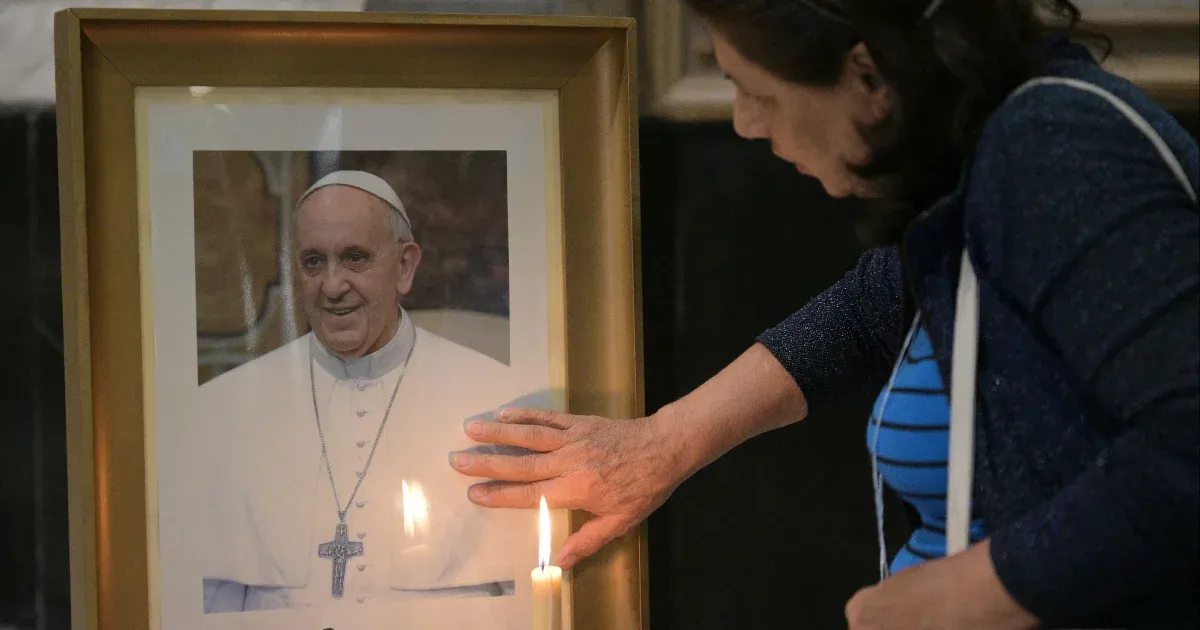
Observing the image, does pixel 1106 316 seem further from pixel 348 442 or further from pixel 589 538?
pixel 348 442

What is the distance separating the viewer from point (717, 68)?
1.01 meters

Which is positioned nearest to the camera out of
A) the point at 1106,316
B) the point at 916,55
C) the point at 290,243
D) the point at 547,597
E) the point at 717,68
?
the point at 1106,316

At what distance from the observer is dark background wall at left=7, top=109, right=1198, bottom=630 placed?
102 cm

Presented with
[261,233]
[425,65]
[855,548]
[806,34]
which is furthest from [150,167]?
[855,548]

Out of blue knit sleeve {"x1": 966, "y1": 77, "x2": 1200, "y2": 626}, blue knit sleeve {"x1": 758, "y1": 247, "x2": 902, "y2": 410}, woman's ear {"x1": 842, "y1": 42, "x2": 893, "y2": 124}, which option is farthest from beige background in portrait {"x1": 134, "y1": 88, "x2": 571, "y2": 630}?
blue knit sleeve {"x1": 966, "y1": 77, "x2": 1200, "y2": 626}

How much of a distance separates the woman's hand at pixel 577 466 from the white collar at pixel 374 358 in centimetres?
10

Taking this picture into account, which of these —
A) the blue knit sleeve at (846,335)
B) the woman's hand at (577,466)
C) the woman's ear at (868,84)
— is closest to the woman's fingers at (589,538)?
the woman's hand at (577,466)

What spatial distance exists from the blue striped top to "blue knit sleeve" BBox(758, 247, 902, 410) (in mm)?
150

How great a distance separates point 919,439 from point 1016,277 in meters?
0.19

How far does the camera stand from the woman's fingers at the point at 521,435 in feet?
2.95

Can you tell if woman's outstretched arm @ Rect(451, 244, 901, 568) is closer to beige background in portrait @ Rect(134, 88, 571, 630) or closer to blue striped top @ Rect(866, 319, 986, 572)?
beige background in portrait @ Rect(134, 88, 571, 630)

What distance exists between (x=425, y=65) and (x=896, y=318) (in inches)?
19.8

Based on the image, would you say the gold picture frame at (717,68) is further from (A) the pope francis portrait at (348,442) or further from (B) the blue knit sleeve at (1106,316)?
(B) the blue knit sleeve at (1106,316)

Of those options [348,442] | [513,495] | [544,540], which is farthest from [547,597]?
[348,442]
